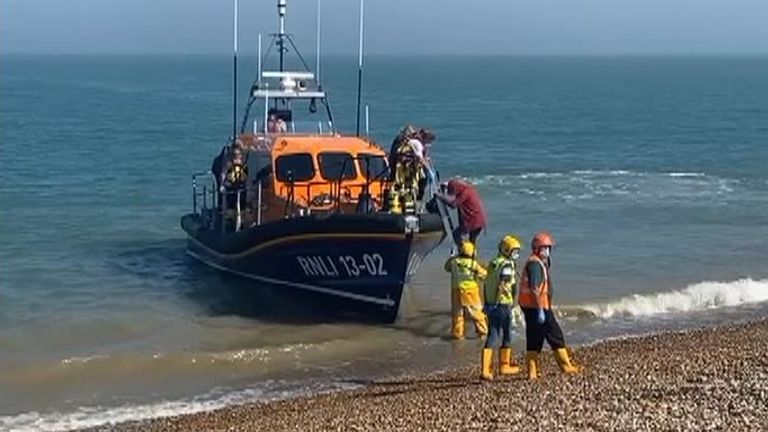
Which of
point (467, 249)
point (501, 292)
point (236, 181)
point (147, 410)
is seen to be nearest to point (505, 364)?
point (501, 292)

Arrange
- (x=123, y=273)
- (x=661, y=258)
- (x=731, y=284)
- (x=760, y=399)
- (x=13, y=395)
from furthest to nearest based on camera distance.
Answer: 1. (x=661, y=258)
2. (x=123, y=273)
3. (x=731, y=284)
4. (x=13, y=395)
5. (x=760, y=399)

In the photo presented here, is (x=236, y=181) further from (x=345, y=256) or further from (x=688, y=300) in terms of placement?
(x=688, y=300)

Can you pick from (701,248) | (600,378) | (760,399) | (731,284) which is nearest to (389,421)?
(600,378)

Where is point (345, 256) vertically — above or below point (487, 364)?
above

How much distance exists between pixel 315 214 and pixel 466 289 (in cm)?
221

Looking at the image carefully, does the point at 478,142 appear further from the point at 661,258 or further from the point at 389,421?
the point at 389,421

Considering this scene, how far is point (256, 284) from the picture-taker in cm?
1800

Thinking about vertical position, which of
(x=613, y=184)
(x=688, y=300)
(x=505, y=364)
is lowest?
(x=613, y=184)

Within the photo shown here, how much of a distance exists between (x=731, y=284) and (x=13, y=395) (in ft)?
37.5

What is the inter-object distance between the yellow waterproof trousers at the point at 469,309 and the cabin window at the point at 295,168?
2990 millimetres

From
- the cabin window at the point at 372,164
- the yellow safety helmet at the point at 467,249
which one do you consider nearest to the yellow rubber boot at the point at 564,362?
the yellow safety helmet at the point at 467,249

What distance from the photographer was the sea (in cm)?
1448

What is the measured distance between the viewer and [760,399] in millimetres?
9953

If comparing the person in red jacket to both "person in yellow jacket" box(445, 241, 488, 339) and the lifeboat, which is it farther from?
the lifeboat
